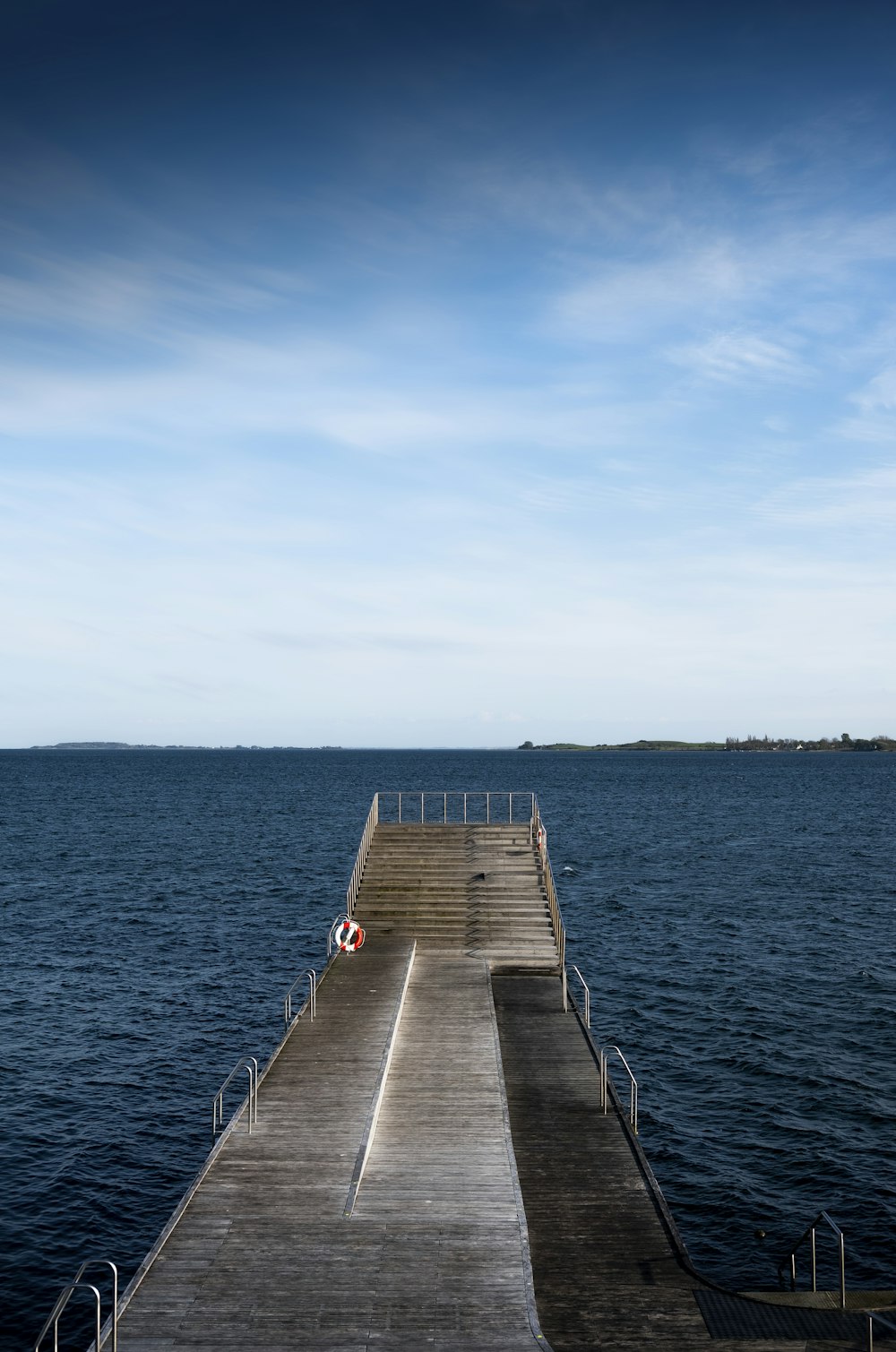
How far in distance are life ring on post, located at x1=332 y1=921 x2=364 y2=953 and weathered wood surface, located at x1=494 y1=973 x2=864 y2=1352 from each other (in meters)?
8.60

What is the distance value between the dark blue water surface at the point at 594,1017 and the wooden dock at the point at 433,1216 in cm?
357

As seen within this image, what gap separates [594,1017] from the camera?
113ft

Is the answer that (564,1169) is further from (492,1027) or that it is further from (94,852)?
(94,852)

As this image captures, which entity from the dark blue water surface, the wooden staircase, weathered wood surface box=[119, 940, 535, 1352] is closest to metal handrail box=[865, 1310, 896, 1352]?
A: weathered wood surface box=[119, 940, 535, 1352]

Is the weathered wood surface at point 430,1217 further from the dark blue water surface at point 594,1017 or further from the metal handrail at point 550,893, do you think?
the metal handrail at point 550,893

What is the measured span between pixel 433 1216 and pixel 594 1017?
19.6 metres

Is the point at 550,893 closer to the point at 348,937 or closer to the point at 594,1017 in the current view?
the point at 594,1017

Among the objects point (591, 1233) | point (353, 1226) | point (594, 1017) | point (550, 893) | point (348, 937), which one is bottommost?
point (594, 1017)

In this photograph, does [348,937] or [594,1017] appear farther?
[594,1017]

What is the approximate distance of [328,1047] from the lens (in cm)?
2355

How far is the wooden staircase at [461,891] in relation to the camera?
3297 cm

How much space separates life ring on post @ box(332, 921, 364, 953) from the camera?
31359 millimetres

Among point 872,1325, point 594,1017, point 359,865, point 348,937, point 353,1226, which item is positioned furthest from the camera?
point 359,865

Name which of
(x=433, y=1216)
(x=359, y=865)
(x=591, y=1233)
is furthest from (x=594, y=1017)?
(x=433, y=1216)
